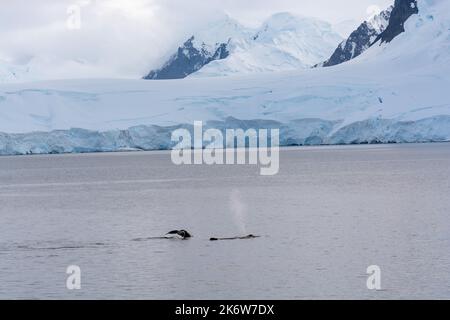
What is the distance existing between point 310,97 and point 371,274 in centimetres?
9562

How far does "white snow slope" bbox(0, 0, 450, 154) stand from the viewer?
375ft

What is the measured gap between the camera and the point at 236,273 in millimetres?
29938

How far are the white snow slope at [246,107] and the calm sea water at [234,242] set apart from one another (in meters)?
41.4

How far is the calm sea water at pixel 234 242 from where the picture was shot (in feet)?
91.8

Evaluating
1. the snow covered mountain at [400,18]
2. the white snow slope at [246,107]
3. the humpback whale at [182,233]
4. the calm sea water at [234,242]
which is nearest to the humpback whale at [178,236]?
the humpback whale at [182,233]

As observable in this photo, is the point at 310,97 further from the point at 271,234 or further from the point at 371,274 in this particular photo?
the point at 371,274

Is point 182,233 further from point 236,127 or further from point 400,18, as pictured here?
point 400,18

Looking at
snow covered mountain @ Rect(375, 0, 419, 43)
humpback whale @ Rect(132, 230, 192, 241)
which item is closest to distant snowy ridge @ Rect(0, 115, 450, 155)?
snow covered mountain @ Rect(375, 0, 419, 43)

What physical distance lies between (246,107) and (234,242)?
89820mm

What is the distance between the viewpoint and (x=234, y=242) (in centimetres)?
3719

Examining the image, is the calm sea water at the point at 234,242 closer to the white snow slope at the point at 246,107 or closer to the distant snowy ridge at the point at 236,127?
the distant snowy ridge at the point at 236,127

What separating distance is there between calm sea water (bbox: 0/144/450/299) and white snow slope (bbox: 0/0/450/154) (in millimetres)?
41367

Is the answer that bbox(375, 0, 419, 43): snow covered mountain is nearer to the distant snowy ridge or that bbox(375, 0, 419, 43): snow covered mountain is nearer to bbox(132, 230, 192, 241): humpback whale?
the distant snowy ridge

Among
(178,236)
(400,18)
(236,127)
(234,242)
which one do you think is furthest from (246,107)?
(234,242)
